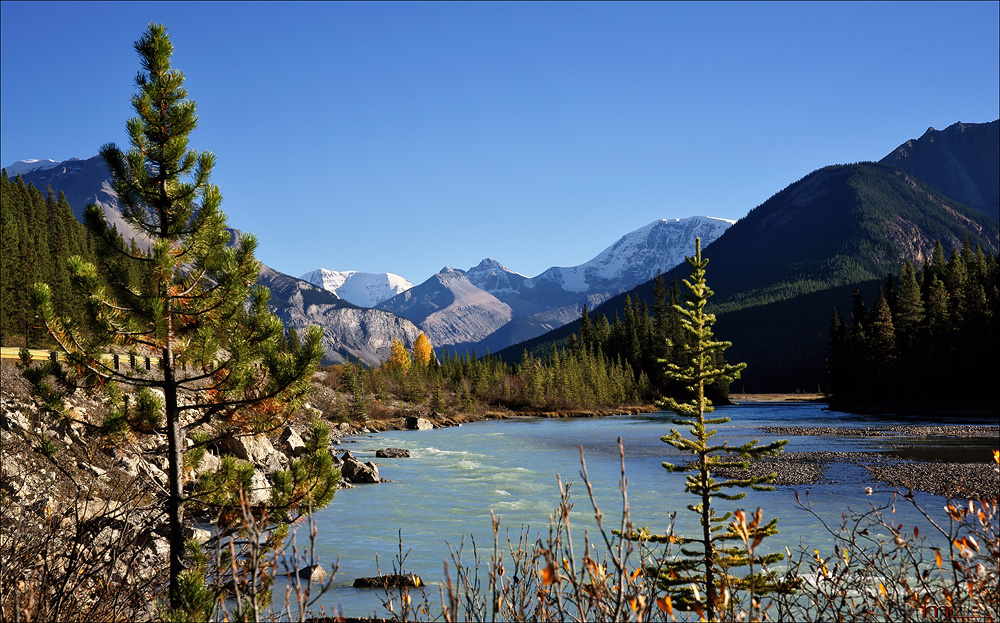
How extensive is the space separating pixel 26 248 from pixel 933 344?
8650cm

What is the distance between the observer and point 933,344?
215 ft

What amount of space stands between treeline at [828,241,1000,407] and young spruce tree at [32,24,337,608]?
6841 cm

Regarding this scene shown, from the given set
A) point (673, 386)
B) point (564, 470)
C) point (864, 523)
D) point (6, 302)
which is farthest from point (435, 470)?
point (673, 386)

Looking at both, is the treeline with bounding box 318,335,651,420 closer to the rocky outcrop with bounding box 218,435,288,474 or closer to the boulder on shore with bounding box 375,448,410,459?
the boulder on shore with bounding box 375,448,410,459

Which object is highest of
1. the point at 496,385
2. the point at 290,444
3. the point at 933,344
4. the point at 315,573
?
the point at 933,344

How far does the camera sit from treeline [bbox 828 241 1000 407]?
6222 cm

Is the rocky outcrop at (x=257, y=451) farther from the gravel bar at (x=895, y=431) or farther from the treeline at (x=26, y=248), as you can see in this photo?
the gravel bar at (x=895, y=431)

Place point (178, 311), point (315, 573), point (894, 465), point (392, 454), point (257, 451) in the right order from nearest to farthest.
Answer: point (178, 311) < point (315, 573) < point (257, 451) < point (894, 465) < point (392, 454)

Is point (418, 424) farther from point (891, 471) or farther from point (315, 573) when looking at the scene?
point (315, 573)

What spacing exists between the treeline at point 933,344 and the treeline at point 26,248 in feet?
231

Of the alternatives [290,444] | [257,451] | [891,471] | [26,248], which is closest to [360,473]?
[257,451]

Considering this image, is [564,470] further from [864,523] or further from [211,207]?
[211,207]

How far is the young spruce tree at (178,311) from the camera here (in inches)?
325

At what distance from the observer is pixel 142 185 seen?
863cm
